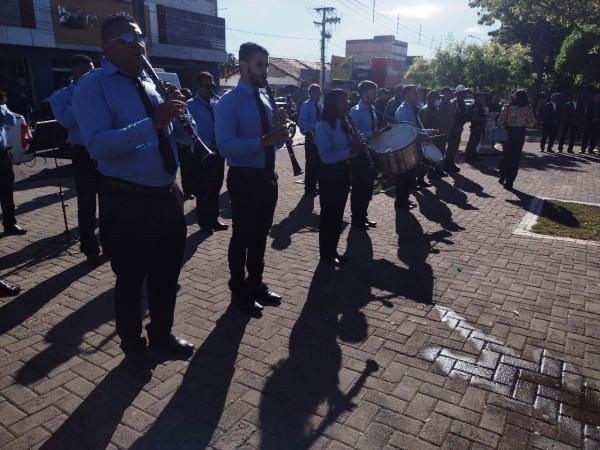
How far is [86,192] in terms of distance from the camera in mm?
5469

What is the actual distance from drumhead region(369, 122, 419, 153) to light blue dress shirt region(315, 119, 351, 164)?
56.0 inches

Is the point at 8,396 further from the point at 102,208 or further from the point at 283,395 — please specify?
the point at 283,395

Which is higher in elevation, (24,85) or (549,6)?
(549,6)

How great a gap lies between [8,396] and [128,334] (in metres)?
0.88

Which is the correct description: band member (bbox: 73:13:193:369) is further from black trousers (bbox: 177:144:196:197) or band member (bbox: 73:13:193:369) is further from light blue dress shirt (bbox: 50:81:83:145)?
black trousers (bbox: 177:144:196:197)

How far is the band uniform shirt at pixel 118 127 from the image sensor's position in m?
2.80

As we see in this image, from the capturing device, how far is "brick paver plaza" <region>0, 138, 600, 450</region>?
2.90 m

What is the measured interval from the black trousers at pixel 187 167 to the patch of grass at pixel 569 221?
585cm

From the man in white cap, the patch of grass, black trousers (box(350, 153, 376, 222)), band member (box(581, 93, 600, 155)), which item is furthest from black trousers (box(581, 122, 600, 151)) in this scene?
black trousers (box(350, 153, 376, 222))

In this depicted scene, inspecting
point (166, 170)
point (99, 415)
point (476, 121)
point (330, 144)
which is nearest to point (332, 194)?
point (330, 144)

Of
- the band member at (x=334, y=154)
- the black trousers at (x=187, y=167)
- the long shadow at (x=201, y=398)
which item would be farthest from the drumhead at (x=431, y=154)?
the long shadow at (x=201, y=398)

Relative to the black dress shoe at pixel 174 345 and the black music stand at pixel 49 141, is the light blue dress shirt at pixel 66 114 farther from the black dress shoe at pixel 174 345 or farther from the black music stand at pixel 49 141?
the black dress shoe at pixel 174 345

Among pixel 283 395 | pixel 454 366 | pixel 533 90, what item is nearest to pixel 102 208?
pixel 283 395

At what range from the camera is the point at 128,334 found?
3350 mm
